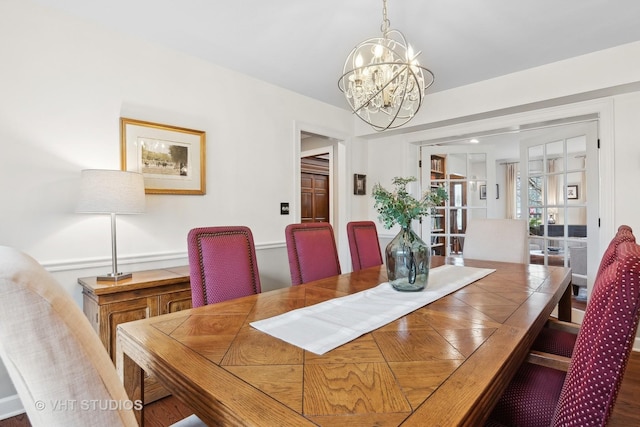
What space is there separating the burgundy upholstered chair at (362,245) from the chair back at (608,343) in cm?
176

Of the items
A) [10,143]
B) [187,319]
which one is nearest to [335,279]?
[187,319]

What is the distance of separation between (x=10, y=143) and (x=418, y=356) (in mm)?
2316

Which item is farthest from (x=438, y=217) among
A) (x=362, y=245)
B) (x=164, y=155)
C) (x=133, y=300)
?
(x=133, y=300)

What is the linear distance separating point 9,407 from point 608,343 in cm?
266

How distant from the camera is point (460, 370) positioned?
785mm

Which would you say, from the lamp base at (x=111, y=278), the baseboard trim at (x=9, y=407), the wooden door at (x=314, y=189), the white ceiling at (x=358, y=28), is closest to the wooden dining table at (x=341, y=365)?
the lamp base at (x=111, y=278)

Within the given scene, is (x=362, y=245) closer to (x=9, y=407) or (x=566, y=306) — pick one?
(x=566, y=306)

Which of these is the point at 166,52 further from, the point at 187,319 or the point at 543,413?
the point at 543,413

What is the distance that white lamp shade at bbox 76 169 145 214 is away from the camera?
5.95ft

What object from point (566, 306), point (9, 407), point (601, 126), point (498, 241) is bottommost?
point (9, 407)

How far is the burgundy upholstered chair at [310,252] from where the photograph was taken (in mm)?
1941

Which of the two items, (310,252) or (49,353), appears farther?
(310,252)

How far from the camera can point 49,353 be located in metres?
0.45

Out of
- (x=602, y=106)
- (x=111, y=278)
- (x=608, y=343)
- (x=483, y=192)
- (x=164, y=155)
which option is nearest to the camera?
(x=608, y=343)
